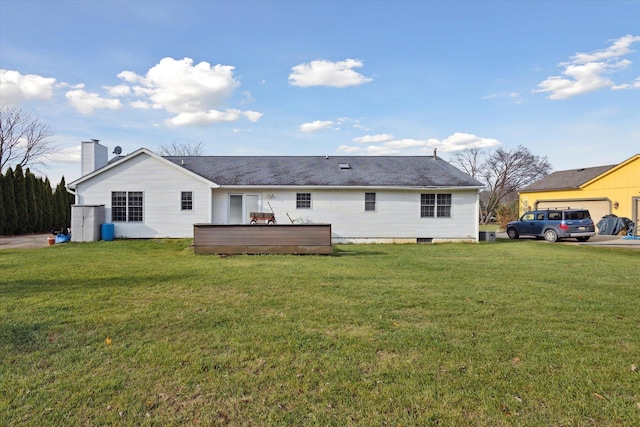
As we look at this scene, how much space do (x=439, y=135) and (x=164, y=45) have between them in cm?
1821

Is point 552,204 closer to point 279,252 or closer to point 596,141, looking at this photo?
point 596,141

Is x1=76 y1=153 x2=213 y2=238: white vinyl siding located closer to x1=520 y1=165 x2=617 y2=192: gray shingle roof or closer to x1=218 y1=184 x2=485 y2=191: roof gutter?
x1=218 y1=184 x2=485 y2=191: roof gutter

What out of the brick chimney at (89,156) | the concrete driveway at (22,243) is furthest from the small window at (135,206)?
the concrete driveway at (22,243)

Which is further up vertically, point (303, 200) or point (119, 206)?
point (303, 200)

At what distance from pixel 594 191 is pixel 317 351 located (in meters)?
28.2

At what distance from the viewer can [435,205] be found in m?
Answer: 17.0

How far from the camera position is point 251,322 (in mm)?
4742

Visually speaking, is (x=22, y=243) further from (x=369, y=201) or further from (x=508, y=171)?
(x=508, y=171)

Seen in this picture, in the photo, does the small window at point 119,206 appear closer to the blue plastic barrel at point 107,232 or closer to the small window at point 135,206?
the small window at point 135,206

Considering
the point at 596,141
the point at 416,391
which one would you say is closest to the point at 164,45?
the point at 416,391

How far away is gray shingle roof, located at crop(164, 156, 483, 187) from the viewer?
A: 55.1 ft

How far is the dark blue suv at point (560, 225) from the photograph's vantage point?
17.9 m

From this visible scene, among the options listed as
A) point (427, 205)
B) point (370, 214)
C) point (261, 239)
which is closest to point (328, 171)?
point (370, 214)

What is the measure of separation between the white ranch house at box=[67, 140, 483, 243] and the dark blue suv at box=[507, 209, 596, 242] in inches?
183
